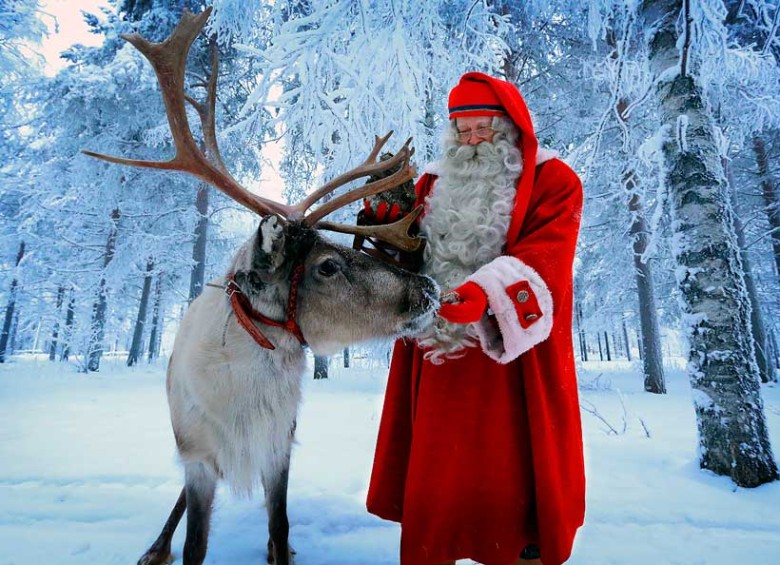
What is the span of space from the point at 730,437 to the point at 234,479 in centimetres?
311

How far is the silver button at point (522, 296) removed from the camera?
4.44ft

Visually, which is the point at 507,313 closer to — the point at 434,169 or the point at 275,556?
the point at 434,169

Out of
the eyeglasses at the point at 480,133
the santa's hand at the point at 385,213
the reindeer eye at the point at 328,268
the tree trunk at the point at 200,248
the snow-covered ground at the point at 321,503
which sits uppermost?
the tree trunk at the point at 200,248

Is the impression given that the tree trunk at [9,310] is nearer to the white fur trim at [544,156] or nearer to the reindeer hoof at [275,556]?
the reindeer hoof at [275,556]

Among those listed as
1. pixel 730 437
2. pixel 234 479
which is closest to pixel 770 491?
pixel 730 437

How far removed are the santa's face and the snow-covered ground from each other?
178cm

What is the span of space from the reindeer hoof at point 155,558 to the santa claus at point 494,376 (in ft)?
3.65

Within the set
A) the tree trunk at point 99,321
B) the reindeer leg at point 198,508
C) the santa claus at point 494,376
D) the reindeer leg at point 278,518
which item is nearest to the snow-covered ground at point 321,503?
the reindeer leg at point 278,518

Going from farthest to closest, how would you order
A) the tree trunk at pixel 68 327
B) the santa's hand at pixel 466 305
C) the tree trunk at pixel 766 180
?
the tree trunk at pixel 68 327 → the tree trunk at pixel 766 180 → the santa's hand at pixel 466 305

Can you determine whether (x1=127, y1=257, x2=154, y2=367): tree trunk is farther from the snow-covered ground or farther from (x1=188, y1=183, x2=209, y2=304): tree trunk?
Answer: the snow-covered ground

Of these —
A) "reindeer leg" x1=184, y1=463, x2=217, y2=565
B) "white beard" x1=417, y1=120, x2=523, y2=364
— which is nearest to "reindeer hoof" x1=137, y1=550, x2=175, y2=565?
"reindeer leg" x1=184, y1=463, x2=217, y2=565

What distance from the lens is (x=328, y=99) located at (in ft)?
13.1

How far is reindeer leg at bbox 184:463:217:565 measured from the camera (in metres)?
1.75

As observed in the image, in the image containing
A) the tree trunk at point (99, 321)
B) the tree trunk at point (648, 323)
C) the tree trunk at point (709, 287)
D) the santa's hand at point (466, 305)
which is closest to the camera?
the santa's hand at point (466, 305)
